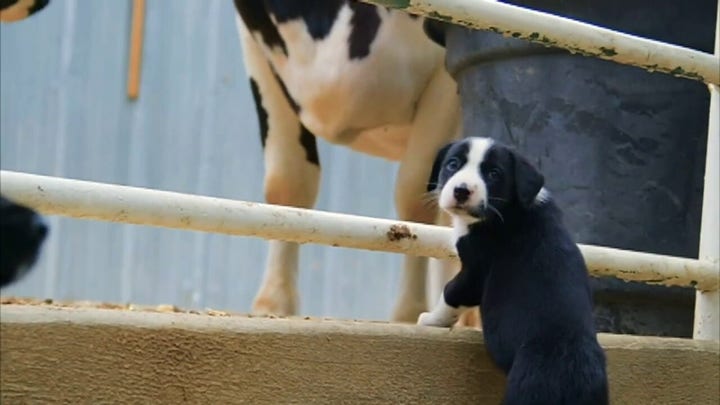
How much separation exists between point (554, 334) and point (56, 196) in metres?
0.48

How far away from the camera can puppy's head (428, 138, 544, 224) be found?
1276 mm

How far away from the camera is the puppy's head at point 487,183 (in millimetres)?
1276

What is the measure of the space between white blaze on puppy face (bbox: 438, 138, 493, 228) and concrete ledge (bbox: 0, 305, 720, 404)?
0.12 meters

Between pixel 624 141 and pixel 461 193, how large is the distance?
570 mm

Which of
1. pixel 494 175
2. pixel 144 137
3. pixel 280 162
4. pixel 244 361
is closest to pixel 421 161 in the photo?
pixel 280 162

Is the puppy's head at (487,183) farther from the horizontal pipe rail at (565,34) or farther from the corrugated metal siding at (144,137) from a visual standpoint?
the corrugated metal siding at (144,137)

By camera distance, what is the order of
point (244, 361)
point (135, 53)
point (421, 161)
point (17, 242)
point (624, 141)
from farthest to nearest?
point (135, 53), point (421, 161), point (624, 141), point (244, 361), point (17, 242)

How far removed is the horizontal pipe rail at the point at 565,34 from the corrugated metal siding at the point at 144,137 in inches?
106

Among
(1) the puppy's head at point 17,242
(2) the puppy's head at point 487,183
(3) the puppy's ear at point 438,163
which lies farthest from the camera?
(3) the puppy's ear at point 438,163

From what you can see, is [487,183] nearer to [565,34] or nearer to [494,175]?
[494,175]

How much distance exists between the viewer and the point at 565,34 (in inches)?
56.4

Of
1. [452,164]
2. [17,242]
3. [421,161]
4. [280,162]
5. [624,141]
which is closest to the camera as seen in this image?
[17,242]

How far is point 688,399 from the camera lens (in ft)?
4.78

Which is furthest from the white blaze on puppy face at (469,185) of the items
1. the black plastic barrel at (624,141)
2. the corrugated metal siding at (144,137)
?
the corrugated metal siding at (144,137)
